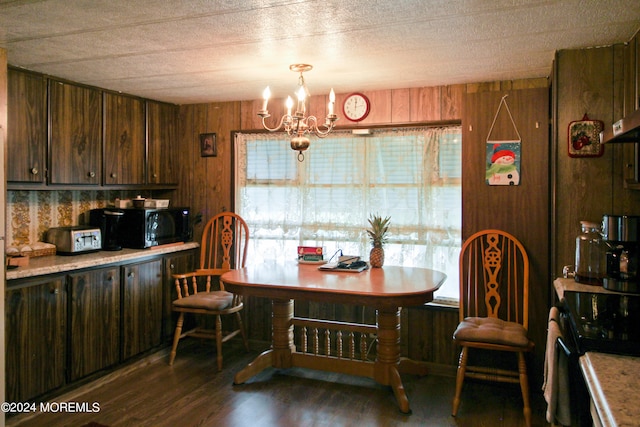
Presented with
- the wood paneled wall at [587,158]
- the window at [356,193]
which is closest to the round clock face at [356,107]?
the window at [356,193]

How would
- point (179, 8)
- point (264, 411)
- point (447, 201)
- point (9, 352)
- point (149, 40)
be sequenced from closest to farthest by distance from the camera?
point (179, 8) → point (149, 40) → point (9, 352) → point (264, 411) → point (447, 201)

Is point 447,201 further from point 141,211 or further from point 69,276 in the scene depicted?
point 69,276

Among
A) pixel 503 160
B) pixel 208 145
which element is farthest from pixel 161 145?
pixel 503 160

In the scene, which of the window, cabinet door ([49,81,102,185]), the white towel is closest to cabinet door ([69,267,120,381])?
cabinet door ([49,81,102,185])

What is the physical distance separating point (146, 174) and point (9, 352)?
6.00 feet

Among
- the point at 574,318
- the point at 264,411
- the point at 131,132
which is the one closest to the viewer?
the point at 574,318

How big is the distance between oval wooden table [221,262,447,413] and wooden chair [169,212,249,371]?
493 mm

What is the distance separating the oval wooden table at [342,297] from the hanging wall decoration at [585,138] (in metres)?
1.11

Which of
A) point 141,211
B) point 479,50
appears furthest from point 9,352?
point 479,50

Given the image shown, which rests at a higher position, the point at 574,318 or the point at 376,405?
the point at 574,318

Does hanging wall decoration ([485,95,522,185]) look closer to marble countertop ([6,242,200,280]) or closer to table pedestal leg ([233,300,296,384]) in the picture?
table pedestal leg ([233,300,296,384])

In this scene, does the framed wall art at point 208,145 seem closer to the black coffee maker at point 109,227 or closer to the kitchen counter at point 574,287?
the black coffee maker at point 109,227

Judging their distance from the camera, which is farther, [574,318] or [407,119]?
[407,119]

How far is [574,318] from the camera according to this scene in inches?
72.2
